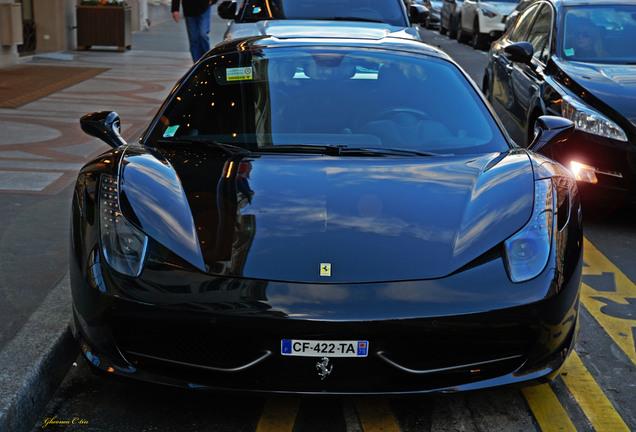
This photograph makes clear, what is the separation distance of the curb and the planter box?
48.3 ft

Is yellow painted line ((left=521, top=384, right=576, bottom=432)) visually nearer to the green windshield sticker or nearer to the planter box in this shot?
the green windshield sticker

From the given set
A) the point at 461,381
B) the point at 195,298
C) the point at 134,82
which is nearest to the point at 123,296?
the point at 195,298

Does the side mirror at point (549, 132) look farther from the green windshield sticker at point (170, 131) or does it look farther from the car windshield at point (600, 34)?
the car windshield at point (600, 34)

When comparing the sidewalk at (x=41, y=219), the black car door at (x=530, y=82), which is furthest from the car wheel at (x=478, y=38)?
the black car door at (x=530, y=82)

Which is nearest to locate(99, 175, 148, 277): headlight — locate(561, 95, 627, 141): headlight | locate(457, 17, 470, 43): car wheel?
locate(561, 95, 627, 141): headlight

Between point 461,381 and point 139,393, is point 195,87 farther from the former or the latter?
point 461,381

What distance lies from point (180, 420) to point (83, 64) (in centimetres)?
1349

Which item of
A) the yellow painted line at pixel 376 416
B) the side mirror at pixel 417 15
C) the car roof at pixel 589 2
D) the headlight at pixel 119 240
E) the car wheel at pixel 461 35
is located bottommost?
the car wheel at pixel 461 35

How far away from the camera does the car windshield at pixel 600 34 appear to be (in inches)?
291

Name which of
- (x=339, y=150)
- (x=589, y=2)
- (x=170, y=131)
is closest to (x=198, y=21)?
(x=589, y=2)

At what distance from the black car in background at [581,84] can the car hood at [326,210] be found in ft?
7.67

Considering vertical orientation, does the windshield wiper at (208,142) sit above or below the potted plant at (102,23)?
above

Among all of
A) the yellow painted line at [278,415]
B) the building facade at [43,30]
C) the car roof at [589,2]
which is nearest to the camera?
the yellow painted line at [278,415]

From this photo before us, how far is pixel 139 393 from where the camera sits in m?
3.53
